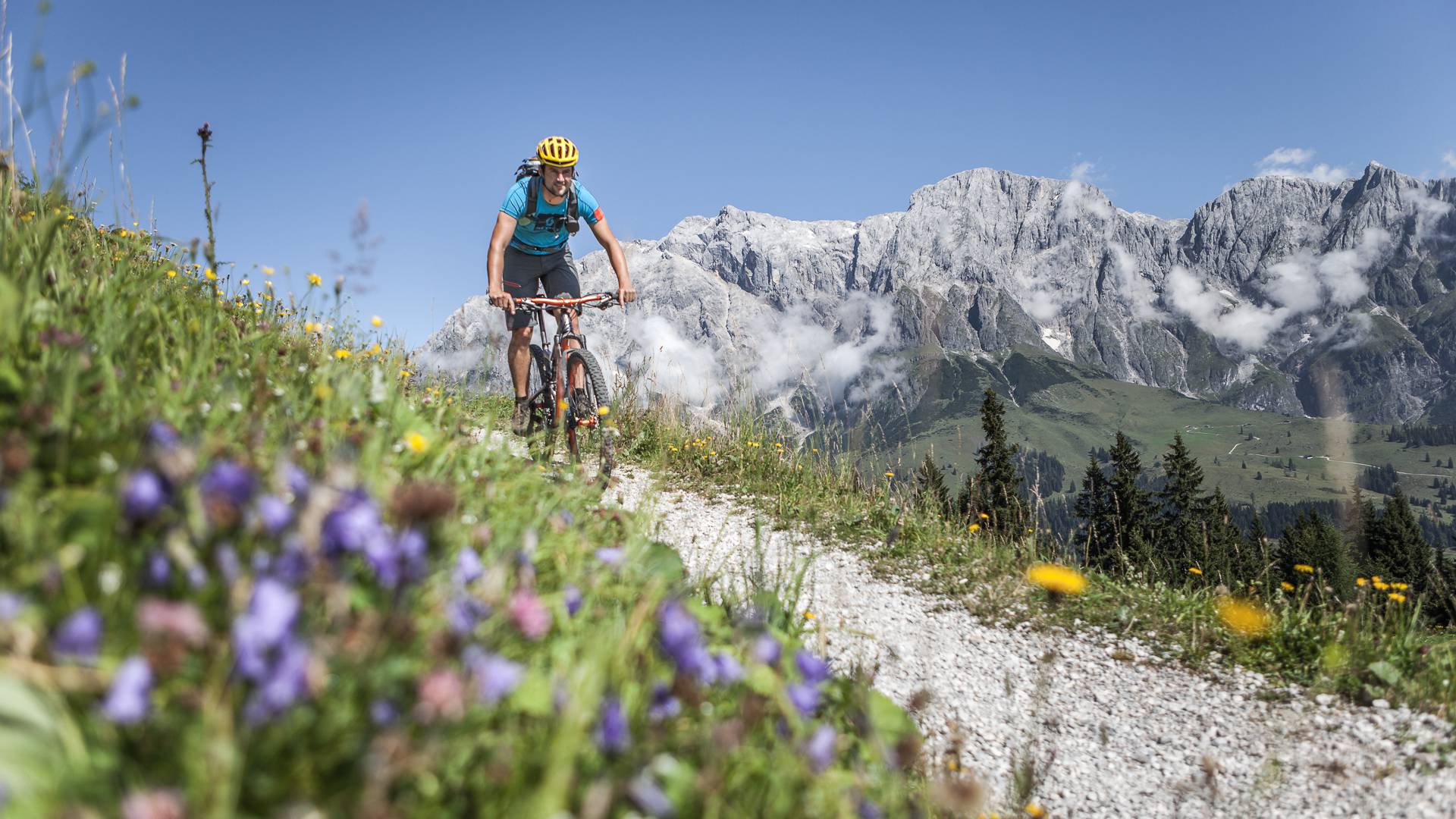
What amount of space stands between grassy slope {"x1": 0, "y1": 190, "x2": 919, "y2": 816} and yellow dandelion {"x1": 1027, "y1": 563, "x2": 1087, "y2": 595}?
14.1 feet

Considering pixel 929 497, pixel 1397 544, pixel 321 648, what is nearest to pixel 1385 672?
pixel 929 497

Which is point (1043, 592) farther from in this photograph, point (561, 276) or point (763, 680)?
point (561, 276)

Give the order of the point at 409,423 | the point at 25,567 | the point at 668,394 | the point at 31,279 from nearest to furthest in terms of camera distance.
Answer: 1. the point at 25,567
2. the point at 31,279
3. the point at 409,423
4. the point at 668,394

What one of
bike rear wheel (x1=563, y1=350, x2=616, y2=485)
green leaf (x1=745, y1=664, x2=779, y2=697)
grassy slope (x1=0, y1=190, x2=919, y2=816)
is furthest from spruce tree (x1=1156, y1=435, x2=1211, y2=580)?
grassy slope (x1=0, y1=190, x2=919, y2=816)

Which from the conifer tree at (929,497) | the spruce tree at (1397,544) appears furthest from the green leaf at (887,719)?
the spruce tree at (1397,544)

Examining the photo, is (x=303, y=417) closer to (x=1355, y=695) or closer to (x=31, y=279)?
(x=31, y=279)

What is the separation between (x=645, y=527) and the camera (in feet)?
11.6

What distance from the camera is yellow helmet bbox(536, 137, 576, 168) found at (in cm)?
787

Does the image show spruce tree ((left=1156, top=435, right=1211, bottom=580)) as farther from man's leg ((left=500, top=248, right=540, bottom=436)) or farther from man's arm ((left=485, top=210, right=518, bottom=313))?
man's arm ((left=485, top=210, right=518, bottom=313))

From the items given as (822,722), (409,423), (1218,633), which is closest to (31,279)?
(409,423)

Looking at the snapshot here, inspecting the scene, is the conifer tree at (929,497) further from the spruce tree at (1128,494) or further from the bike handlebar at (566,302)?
the spruce tree at (1128,494)

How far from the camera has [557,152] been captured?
7898 mm

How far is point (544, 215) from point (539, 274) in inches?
31.4

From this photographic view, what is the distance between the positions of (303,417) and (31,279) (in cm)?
102
